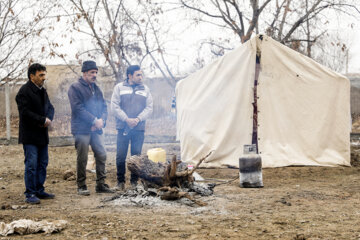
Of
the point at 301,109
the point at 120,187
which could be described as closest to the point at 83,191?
the point at 120,187

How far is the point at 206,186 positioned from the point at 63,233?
2275mm

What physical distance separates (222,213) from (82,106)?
2.29 m

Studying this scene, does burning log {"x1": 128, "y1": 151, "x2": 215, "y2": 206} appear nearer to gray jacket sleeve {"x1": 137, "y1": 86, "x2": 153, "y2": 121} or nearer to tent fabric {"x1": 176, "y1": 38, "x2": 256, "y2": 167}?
gray jacket sleeve {"x1": 137, "y1": 86, "x2": 153, "y2": 121}

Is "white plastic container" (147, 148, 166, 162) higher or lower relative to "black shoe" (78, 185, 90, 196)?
higher

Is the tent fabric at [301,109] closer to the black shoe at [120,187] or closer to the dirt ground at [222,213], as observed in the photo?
the dirt ground at [222,213]

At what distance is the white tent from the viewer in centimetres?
775

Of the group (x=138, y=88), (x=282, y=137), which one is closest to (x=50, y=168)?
(x=138, y=88)

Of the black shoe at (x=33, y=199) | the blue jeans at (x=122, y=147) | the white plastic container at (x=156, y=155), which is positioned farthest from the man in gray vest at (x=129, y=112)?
the black shoe at (x=33, y=199)

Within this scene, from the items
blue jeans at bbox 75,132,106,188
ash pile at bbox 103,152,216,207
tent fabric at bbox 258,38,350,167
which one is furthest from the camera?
tent fabric at bbox 258,38,350,167

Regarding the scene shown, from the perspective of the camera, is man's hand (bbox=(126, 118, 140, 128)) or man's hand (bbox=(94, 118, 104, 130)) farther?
man's hand (bbox=(126, 118, 140, 128))

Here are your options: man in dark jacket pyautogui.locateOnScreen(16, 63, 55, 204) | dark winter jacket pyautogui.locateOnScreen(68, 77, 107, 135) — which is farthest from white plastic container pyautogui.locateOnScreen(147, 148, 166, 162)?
man in dark jacket pyautogui.locateOnScreen(16, 63, 55, 204)

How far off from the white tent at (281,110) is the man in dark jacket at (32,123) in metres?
3.59

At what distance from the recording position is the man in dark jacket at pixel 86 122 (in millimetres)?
5426

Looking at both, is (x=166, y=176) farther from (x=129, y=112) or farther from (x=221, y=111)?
(x=221, y=111)
